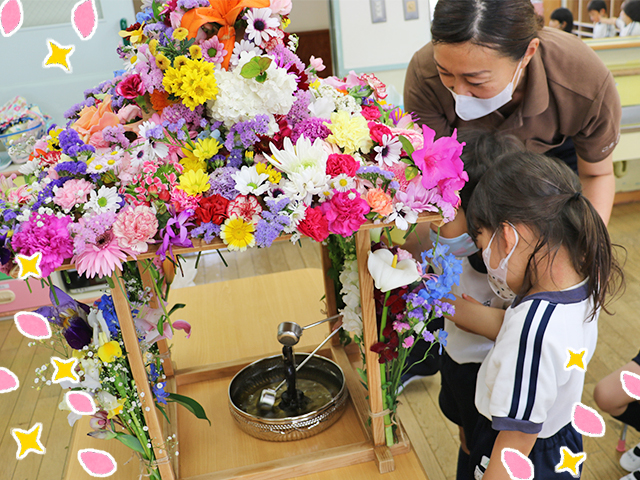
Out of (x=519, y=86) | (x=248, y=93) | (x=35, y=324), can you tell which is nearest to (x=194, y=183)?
(x=248, y=93)

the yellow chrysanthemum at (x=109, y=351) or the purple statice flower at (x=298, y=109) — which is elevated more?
the purple statice flower at (x=298, y=109)

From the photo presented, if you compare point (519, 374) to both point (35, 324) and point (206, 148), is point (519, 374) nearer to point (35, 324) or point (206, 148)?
point (206, 148)

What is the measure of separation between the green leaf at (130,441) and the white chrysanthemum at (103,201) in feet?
1.45

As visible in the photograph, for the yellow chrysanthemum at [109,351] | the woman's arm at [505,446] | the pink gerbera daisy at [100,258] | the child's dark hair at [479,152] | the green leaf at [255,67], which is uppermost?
the green leaf at [255,67]

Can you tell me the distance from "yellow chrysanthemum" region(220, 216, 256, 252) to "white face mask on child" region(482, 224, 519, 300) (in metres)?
0.53

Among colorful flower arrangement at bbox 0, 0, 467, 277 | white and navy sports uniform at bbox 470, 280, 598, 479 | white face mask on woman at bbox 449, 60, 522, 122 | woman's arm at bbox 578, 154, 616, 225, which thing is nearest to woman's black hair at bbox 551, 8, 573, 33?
woman's arm at bbox 578, 154, 616, 225

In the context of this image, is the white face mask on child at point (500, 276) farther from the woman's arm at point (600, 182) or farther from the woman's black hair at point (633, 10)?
the woman's black hair at point (633, 10)

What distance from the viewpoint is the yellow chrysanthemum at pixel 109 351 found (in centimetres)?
96

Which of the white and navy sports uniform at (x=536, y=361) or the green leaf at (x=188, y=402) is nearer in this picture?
the white and navy sports uniform at (x=536, y=361)

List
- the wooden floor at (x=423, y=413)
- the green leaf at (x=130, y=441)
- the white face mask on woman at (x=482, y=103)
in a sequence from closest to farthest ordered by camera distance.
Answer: the green leaf at (x=130, y=441), the white face mask on woman at (x=482, y=103), the wooden floor at (x=423, y=413)

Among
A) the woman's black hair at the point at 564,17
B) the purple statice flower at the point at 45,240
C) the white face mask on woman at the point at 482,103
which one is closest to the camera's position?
the purple statice flower at the point at 45,240

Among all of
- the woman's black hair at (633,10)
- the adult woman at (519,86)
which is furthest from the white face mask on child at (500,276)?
the woman's black hair at (633,10)

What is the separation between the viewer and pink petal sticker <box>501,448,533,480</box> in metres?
1.04

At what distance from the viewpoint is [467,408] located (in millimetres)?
1455
